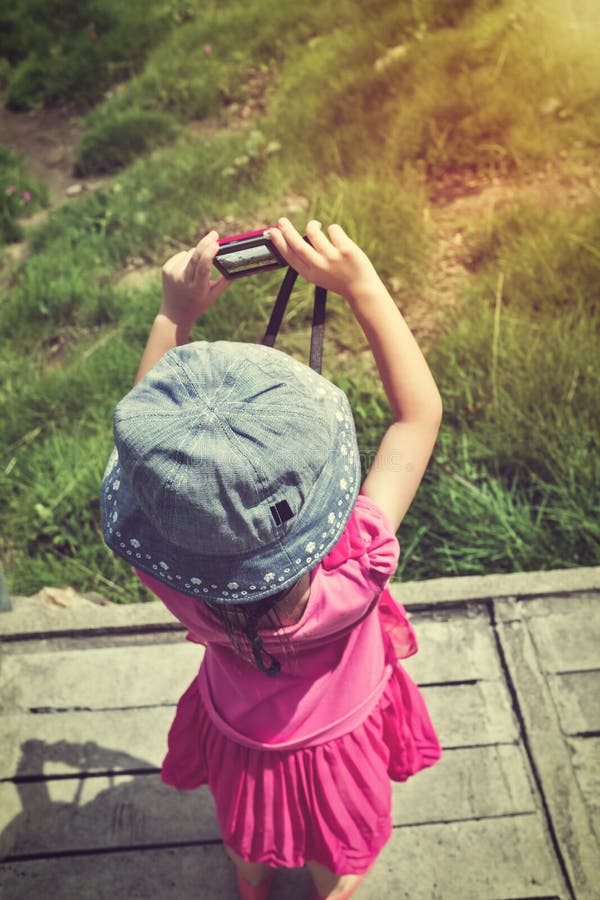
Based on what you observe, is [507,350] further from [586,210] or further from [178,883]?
[178,883]

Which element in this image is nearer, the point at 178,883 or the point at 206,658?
the point at 206,658

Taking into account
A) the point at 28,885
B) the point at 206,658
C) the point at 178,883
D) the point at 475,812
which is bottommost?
the point at 475,812

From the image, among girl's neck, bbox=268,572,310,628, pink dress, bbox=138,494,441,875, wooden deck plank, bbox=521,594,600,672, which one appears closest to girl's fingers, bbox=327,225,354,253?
pink dress, bbox=138,494,441,875

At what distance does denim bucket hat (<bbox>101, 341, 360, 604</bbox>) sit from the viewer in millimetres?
915

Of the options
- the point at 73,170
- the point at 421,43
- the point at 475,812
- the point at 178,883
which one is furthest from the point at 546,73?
the point at 178,883

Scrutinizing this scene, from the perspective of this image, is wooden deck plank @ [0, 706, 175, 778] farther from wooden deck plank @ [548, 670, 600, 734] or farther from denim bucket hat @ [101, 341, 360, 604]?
denim bucket hat @ [101, 341, 360, 604]

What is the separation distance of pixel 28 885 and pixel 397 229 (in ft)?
9.41

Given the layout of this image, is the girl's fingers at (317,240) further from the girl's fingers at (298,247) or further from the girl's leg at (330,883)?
the girl's leg at (330,883)

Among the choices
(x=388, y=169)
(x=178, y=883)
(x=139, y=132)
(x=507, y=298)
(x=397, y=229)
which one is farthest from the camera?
(x=139, y=132)

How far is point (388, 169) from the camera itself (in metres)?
3.75

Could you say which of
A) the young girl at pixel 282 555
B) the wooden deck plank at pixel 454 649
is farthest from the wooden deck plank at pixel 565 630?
the young girl at pixel 282 555

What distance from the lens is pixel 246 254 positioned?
129 centimetres

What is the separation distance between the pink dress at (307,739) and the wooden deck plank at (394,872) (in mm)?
348

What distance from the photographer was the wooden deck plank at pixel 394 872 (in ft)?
5.70
